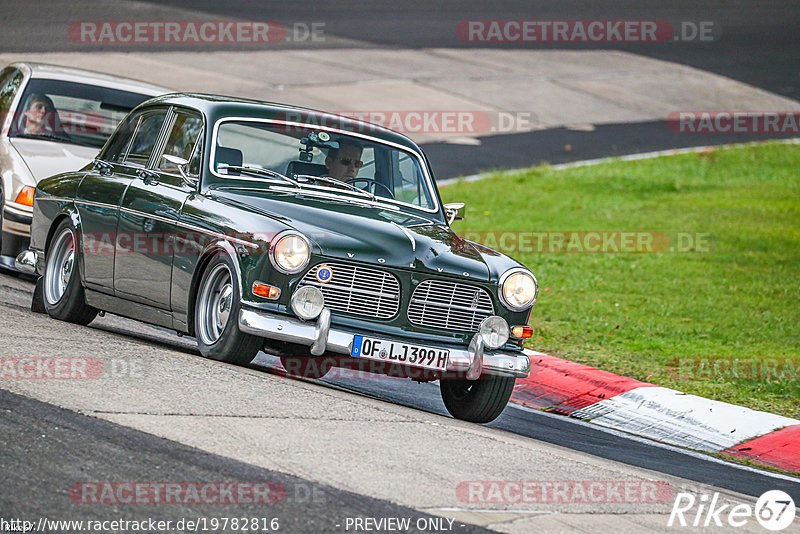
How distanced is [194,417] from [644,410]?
13.0 feet

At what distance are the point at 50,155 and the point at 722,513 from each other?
7.44 metres

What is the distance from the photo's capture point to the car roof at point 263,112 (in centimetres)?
848

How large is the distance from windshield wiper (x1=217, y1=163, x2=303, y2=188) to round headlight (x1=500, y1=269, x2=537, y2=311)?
5.06 ft

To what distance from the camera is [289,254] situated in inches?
283

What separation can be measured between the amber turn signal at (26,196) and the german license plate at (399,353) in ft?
15.4

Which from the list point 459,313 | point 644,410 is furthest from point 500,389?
point 644,410

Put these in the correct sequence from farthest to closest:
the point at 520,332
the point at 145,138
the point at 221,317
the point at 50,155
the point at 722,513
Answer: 1. the point at 50,155
2. the point at 145,138
3. the point at 520,332
4. the point at 221,317
5. the point at 722,513

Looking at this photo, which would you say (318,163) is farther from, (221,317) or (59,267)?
(59,267)

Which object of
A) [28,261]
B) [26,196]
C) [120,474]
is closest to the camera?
[120,474]

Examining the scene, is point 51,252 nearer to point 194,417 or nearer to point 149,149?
point 149,149

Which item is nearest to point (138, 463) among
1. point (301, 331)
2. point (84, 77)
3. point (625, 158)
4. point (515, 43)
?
point (301, 331)

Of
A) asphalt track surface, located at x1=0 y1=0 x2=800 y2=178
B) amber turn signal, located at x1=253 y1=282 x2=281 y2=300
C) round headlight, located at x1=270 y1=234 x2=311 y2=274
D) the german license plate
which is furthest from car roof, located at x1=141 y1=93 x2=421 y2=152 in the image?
asphalt track surface, located at x1=0 y1=0 x2=800 y2=178

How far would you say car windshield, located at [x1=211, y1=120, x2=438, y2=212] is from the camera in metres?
8.31

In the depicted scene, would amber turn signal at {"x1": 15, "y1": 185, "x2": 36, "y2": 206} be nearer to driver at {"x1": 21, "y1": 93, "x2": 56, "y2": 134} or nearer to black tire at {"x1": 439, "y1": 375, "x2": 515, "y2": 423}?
driver at {"x1": 21, "y1": 93, "x2": 56, "y2": 134}
